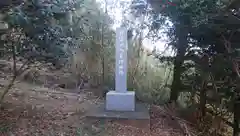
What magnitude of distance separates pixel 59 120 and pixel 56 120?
0.05 m

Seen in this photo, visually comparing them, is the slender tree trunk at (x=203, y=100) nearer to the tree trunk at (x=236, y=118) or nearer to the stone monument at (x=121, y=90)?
the tree trunk at (x=236, y=118)

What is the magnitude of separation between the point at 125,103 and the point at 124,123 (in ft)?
1.94

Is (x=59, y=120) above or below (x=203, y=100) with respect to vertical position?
below

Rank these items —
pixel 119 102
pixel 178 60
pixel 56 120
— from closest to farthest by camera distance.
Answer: pixel 56 120
pixel 119 102
pixel 178 60

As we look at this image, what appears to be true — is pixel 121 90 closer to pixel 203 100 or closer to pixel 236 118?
pixel 203 100

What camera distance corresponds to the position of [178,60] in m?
5.69

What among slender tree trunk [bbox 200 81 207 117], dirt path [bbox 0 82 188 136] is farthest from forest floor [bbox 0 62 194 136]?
slender tree trunk [bbox 200 81 207 117]

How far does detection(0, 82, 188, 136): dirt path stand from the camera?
4.09 meters

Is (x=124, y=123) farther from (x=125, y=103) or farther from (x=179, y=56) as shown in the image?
(x=179, y=56)

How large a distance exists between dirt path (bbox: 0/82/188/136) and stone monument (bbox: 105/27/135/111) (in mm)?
525

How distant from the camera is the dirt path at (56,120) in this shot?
4.09m

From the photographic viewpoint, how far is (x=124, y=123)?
448 cm

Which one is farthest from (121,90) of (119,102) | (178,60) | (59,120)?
(178,60)

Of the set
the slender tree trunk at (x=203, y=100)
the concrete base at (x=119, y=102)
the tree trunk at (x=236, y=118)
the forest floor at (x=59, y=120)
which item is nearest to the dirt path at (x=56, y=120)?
the forest floor at (x=59, y=120)
